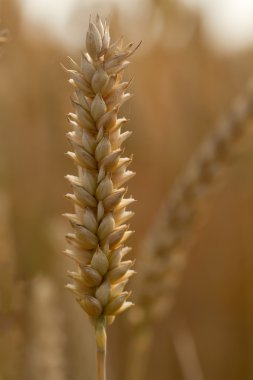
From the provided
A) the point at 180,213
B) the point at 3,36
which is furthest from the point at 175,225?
the point at 3,36

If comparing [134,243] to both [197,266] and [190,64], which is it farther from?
[190,64]

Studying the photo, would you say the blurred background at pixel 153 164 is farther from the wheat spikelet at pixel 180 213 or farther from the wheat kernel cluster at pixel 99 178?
the wheat kernel cluster at pixel 99 178

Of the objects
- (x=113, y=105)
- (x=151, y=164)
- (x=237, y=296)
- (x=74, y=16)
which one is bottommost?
(x=237, y=296)

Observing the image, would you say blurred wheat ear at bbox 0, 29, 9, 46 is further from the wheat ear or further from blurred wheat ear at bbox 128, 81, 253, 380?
blurred wheat ear at bbox 128, 81, 253, 380

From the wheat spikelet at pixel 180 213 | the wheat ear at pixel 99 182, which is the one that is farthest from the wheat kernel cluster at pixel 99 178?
the wheat spikelet at pixel 180 213

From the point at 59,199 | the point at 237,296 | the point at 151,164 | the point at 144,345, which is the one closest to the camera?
the point at 144,345

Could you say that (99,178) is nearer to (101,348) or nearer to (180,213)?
(101,348)

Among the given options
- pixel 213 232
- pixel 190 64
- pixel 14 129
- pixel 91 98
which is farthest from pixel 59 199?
pixel 91 98
